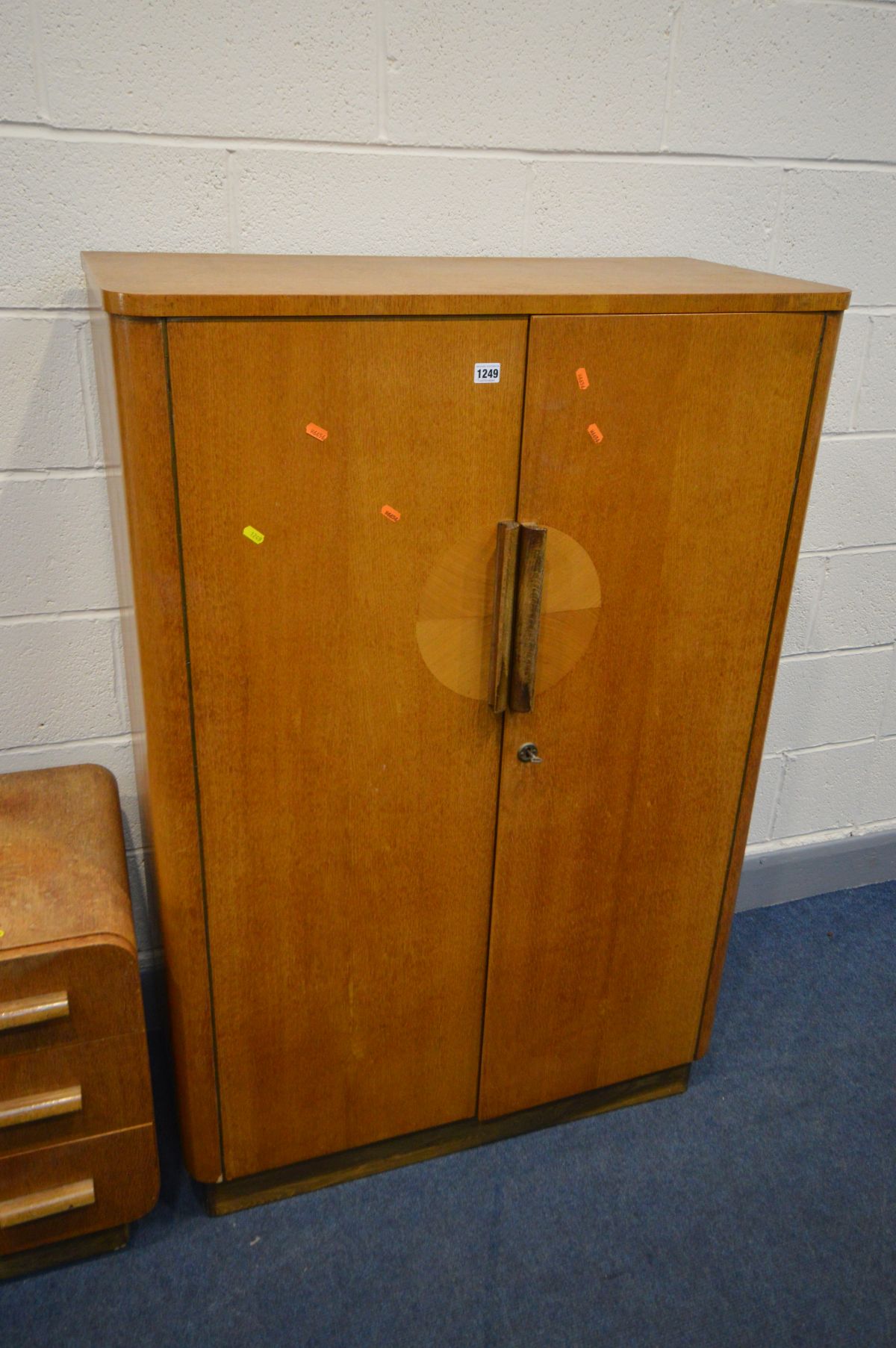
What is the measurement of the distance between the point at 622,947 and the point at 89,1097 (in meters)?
0.78

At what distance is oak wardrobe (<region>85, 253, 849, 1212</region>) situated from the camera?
1128 mm

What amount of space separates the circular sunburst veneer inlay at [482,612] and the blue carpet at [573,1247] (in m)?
0.83

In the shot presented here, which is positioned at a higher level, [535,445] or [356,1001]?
[535,445]

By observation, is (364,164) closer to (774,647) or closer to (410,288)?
(410,288)

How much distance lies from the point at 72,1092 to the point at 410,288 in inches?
42.1

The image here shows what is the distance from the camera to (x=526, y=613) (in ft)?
4.16

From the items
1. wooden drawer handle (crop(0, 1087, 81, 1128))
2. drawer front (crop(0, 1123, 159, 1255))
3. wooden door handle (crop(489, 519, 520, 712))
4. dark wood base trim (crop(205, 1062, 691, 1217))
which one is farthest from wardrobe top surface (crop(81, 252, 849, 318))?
dark wood base trim (crop(205, 1062, 691, 1217))

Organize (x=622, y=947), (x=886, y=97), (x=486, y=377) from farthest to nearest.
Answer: (x=886, y=97), (x=622, y=947), (x=486, y=377)

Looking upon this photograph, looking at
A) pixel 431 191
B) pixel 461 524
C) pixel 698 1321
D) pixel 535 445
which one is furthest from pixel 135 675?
pixel 698 1321

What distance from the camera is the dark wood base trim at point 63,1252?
146cm

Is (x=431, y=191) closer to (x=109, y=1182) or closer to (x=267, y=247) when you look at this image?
(x=267, y=247)

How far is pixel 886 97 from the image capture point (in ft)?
5.59

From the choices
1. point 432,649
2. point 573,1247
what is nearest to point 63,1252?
point 573,1247

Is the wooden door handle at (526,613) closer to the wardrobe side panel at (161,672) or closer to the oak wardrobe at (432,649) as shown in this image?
the oak wardrobe at (432,649)
